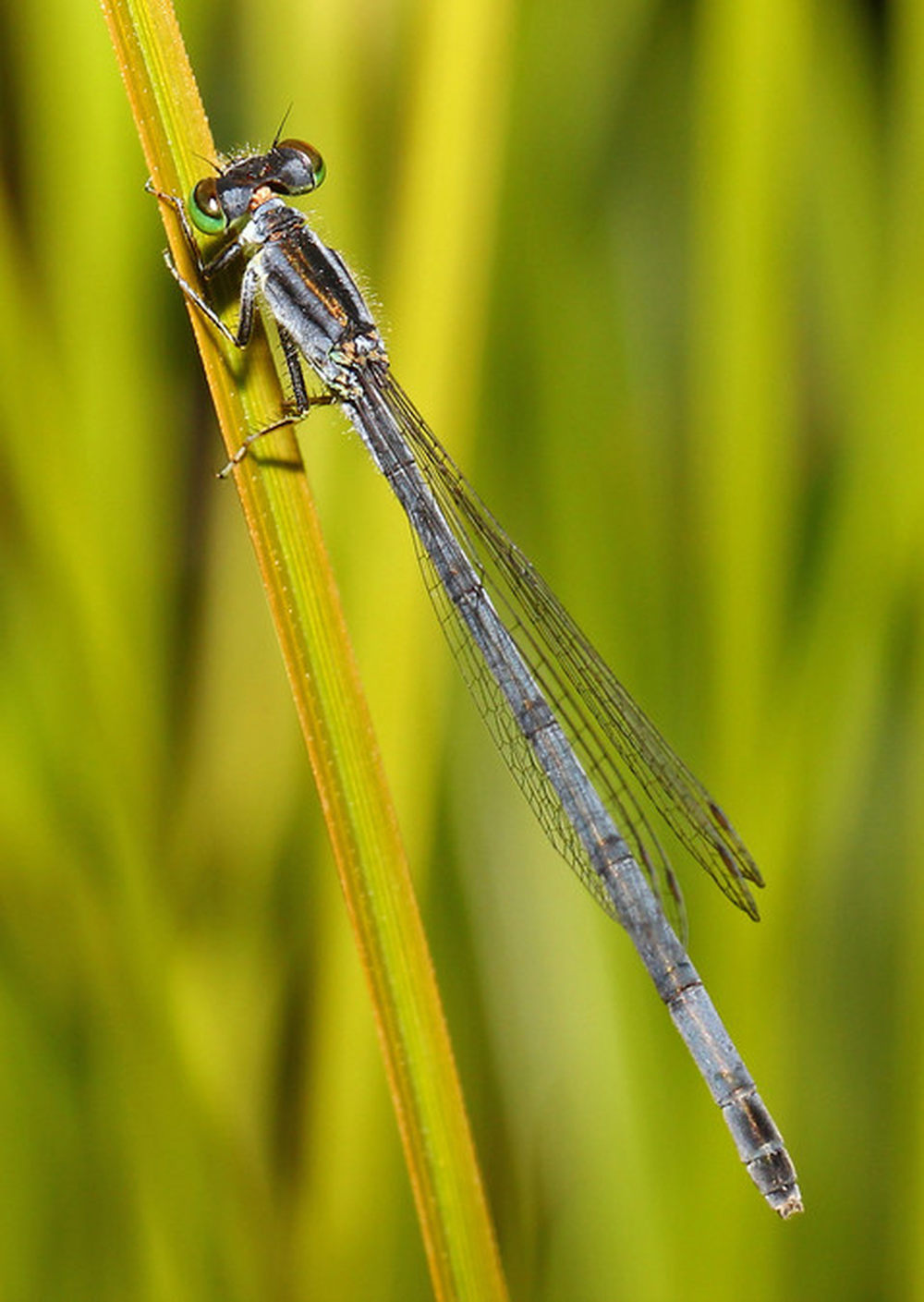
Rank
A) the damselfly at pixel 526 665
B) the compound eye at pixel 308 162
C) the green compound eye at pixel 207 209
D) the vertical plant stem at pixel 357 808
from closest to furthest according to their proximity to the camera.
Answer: the vertical plant stem at pixel 357 808 < the green compound eye at pixel 207 209 < the damselfly at pixel 526 665 < the compound eye at pixel 308 162

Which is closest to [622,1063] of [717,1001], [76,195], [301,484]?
[717,1001]

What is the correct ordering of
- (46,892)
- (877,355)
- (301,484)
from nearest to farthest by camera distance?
(301,484)
(46,892)
(877,355)

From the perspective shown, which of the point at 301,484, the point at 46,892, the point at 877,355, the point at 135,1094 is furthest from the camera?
the point at 877,355

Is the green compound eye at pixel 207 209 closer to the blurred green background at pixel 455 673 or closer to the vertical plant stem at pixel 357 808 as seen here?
the vertical plant stem at pixel 357 808

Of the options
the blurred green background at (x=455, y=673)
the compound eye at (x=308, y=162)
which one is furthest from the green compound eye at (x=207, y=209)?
the blurred green background at (x=455, y=673)

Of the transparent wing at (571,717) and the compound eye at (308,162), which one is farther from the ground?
the compound eye at (308,162)

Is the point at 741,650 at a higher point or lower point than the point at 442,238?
lower

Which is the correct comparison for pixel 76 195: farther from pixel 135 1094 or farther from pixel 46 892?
pixel 135 1094
